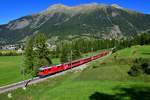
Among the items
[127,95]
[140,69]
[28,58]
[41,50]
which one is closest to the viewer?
[127,95]

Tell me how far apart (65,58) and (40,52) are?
29.6 m

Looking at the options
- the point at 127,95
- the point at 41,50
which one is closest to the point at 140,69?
the point at 127,95

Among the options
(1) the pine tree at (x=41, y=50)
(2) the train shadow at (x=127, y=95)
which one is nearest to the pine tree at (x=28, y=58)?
(1) the pine tree at (x=41, y=50)

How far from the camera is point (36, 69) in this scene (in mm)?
85438

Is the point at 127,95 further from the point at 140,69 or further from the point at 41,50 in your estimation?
the point at 41,50

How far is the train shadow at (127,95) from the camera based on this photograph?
32.2 metres

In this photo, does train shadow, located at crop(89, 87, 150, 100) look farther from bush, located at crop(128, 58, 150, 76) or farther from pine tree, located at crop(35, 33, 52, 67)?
pine tree, located at crop(35, 33, 52, 67)

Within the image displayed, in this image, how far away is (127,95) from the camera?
33250 mm

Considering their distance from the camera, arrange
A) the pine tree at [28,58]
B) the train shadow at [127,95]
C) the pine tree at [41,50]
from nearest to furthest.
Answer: the train shadow at [127,95]
the pine tree at [28,58]
the pine tree at [41,50]

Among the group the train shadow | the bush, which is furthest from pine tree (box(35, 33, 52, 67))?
the train shadow

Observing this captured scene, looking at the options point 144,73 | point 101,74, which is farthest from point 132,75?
point 101,74

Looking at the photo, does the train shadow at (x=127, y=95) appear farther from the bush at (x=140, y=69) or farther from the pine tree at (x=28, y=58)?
the pine tree at (x=28, y=58)

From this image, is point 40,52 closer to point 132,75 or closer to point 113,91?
point 132,75

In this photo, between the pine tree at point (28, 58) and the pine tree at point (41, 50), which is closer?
the pine tree at point (28, 58)
